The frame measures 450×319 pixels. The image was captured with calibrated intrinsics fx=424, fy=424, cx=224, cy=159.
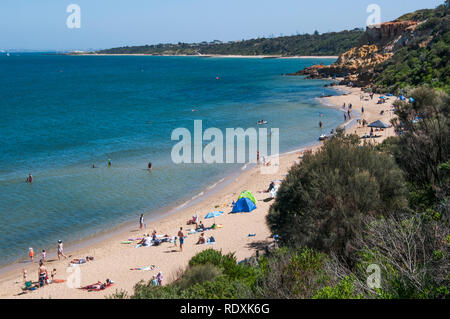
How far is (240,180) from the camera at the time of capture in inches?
1113

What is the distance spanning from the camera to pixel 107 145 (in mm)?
38094

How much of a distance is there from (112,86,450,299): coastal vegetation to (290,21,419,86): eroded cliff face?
5826 cm

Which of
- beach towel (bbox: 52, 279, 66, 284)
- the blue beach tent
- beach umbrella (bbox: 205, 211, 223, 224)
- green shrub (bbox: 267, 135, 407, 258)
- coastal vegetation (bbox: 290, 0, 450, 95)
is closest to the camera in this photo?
green shrub (bbox: 267, 135, 407, 258)

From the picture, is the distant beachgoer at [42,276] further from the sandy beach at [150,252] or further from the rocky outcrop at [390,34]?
the rocky outcrop at [390,34]

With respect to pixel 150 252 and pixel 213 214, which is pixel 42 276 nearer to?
pixel 150 252

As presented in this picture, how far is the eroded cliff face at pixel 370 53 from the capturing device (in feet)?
241

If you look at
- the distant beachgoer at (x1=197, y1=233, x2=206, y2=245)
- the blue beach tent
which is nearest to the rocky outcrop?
the blue beach tent

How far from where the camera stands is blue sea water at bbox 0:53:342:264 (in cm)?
2234

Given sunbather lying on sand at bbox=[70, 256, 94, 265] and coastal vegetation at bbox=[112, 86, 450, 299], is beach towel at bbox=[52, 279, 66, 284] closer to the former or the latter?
sunbather lying on sand at bbox=[70, 256, 94, 265]

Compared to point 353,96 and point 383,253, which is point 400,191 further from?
point 353,96

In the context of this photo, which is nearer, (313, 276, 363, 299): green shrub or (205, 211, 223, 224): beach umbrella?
(313, 276, 363, 299): green shrub

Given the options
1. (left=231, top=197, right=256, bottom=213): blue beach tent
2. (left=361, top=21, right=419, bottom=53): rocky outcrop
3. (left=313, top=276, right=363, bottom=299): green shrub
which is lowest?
(left=231, top=197, right=256, bottom=213): blue beach tent

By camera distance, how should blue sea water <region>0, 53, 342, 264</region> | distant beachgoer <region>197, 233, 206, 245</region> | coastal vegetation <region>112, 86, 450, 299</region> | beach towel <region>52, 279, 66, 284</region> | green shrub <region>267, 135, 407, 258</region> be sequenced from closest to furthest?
coastal vegetation <region>112, 86, 450, 299</region> < green shrub <region>267, 135, 407, 258</region> < beach towel <region>52, 279, 66, 284</region> < distant beachgoer <region>197, 233, 206, 245</region> < blue sea water <region>0, 53, 342, 264</region>
